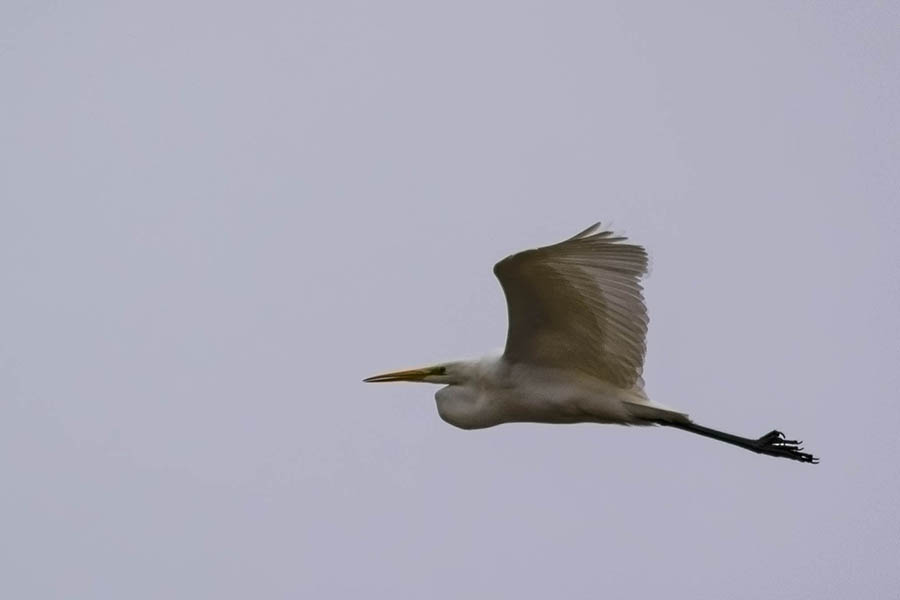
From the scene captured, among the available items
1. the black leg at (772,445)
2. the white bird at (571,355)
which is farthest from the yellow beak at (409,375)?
the black leg at (772,445)

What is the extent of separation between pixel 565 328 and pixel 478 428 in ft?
2.96

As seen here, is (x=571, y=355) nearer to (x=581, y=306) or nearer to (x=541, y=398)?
(x=541, y=398)

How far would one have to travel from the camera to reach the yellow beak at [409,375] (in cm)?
813

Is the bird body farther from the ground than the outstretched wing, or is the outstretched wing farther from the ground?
the outstretched wing

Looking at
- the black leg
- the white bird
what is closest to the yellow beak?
the white bird

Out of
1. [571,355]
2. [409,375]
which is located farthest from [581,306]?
[409,375]

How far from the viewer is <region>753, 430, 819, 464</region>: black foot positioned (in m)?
7.62

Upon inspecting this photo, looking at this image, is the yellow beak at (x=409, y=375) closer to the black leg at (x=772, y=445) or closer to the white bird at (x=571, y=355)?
the white bird at (x=571, y=355)

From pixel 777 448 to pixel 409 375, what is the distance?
2057 millimetres

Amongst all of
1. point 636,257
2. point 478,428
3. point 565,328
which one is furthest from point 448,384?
point 636,257

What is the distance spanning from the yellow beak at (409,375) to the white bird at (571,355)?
0.05 m

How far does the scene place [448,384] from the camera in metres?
8.05

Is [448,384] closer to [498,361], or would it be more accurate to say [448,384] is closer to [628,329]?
[498,361]

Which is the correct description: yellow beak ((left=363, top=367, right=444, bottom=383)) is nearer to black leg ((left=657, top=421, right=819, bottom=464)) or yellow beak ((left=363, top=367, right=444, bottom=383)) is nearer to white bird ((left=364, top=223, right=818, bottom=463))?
white bird ((left=364, top=223, right=818, bottom=463))
